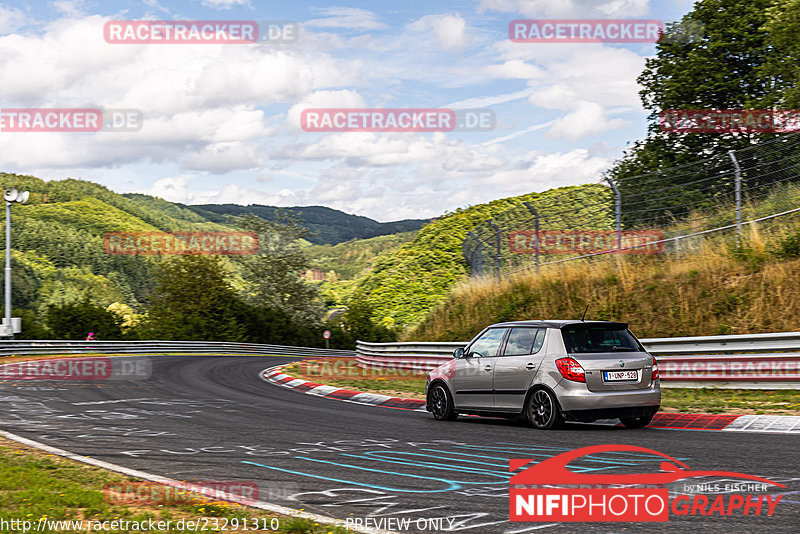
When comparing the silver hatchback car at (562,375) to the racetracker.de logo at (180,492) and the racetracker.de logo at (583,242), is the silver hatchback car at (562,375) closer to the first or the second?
the racetracker.de logo at (180,492)

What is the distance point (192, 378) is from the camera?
23859 mm

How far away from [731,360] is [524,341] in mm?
4578

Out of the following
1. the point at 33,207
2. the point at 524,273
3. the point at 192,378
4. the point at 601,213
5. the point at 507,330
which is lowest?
the point at 192,378

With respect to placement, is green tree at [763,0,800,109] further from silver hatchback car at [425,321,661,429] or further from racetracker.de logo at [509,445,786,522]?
racetracker.de logo at [509,445,786,522]

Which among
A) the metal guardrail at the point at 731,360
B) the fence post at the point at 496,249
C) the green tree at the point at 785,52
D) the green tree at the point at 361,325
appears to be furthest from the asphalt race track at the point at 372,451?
the green tree at the point at 361,325

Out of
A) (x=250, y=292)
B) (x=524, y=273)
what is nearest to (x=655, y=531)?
(x=524, y=273)

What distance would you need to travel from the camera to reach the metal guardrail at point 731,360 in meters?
12.8

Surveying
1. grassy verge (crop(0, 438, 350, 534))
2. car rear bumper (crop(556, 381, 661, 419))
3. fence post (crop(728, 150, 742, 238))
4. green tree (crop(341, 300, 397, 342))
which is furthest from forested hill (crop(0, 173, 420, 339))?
grassy verge (crop(0, 438, 350, 534))

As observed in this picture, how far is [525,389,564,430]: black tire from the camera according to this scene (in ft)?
35.0

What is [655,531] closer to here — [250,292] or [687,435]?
[687,435]

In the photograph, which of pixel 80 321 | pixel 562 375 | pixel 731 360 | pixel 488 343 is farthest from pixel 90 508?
pixel 80 321

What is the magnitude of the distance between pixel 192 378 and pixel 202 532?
19.5m

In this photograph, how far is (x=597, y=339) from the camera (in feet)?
36.4

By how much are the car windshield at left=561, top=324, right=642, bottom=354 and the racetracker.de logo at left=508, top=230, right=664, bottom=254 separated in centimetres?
893
